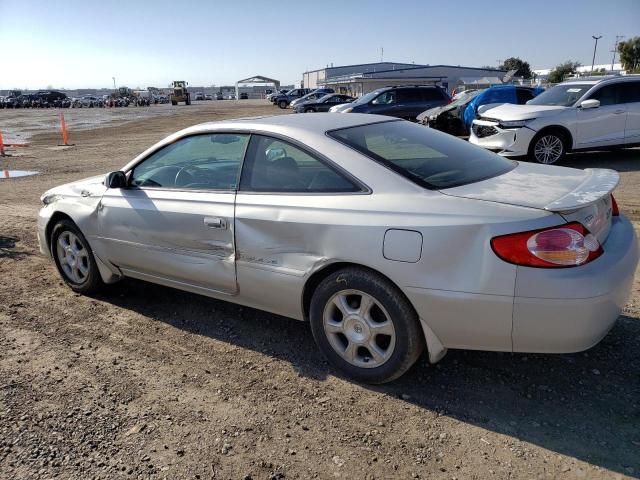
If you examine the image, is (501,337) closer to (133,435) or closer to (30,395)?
(133,435)

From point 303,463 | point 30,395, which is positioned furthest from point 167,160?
point 303,463

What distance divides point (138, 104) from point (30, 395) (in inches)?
3156

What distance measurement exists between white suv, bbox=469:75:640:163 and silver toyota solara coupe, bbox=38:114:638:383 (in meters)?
6.68

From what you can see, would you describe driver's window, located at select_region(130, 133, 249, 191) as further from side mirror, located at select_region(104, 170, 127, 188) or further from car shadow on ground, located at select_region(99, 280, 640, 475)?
car shadow on ground, located at select_region(99, 280, 640, 475)

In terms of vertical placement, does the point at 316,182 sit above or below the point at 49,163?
above

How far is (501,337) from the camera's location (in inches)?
110

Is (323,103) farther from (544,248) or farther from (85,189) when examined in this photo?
(544,248)

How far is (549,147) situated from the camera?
10.2m

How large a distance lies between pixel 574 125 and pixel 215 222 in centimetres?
871

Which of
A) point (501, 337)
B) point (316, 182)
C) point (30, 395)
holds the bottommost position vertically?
point (30, 395)

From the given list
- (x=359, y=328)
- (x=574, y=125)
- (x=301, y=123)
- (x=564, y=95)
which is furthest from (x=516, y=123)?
(x=359, y=328)

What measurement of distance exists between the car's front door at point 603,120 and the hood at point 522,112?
0.49 metres

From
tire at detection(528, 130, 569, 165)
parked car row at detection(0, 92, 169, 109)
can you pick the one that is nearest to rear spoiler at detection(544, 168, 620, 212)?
tire at detection(528, 130, 569, 165)

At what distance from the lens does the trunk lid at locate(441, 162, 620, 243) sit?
9.09ft
